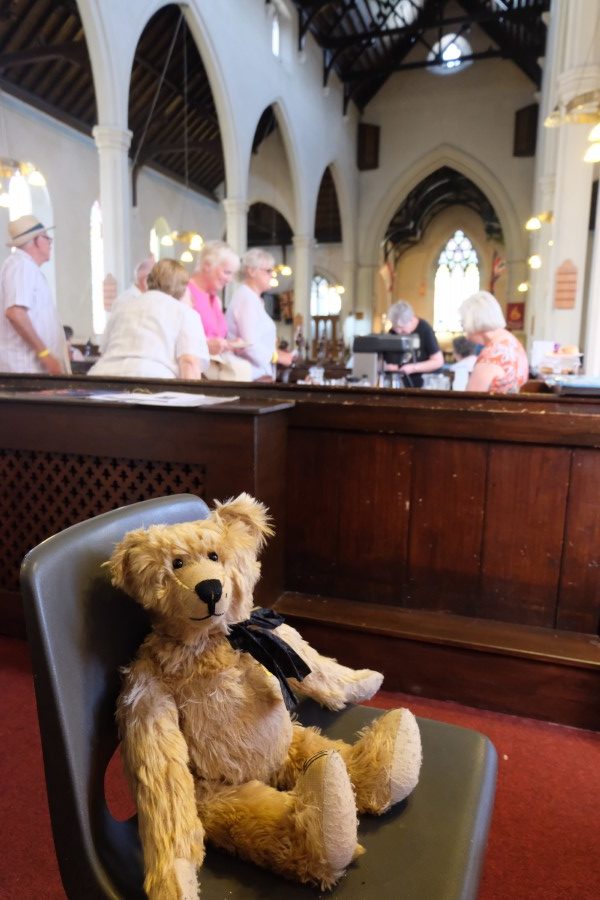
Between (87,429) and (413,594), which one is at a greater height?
(87,429)

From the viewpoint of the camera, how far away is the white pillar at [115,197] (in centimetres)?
709

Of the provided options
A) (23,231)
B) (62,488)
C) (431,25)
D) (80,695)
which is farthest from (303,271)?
(80,695)

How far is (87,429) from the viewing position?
1904mm

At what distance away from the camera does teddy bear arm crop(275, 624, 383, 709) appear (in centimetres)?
104

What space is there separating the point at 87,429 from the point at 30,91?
10323mm

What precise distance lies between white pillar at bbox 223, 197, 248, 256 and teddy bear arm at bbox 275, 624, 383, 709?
9.72m

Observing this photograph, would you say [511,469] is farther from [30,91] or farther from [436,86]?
[436,86]

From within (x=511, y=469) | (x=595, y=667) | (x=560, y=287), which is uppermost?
(x=560, y=287)

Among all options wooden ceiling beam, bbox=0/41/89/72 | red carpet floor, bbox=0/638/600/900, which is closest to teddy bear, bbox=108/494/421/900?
red carpet floor, bbox=0/638/600/900

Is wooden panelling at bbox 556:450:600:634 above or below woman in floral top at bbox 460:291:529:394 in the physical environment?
below

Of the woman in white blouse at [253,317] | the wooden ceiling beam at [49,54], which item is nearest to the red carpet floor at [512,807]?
the woman in white blouse at [253,317]

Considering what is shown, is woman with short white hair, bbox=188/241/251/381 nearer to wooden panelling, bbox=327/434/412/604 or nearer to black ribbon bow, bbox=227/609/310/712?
wooden panelling, bbox=327/434/412/604

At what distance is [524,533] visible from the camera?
5.83 ft

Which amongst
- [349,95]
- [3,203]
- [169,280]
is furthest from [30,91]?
[169,280]
